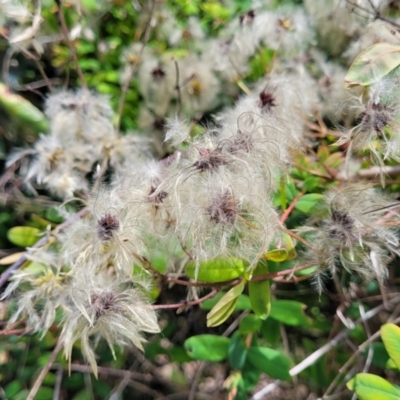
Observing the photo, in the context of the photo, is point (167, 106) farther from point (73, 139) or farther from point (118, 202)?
point (118, 202)

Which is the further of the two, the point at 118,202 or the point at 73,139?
the point at 73,139

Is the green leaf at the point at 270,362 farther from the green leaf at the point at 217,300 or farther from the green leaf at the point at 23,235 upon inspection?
the green leaf at the point at 23,235

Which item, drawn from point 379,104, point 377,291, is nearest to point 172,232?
point 379,104

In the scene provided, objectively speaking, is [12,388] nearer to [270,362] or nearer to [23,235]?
[23,235]

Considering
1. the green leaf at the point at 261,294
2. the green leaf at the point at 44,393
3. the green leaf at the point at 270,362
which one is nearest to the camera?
the green leaf at the point at 261,294

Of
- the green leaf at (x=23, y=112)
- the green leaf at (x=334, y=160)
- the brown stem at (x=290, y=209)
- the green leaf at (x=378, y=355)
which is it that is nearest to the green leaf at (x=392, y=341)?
the green leaf at (x=378, y=355)

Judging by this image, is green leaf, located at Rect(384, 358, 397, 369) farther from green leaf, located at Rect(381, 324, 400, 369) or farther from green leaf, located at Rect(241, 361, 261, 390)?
green leaf, located at Rect(241, 361, 261, 390)

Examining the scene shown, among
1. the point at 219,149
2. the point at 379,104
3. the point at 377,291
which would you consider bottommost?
the point at 377,291

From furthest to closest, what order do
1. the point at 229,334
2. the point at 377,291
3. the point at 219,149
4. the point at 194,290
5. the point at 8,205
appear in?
the point at 8,205 < the point at 229,334 < the point at 377,291 < the point at 194,290 < the point at 219,149
